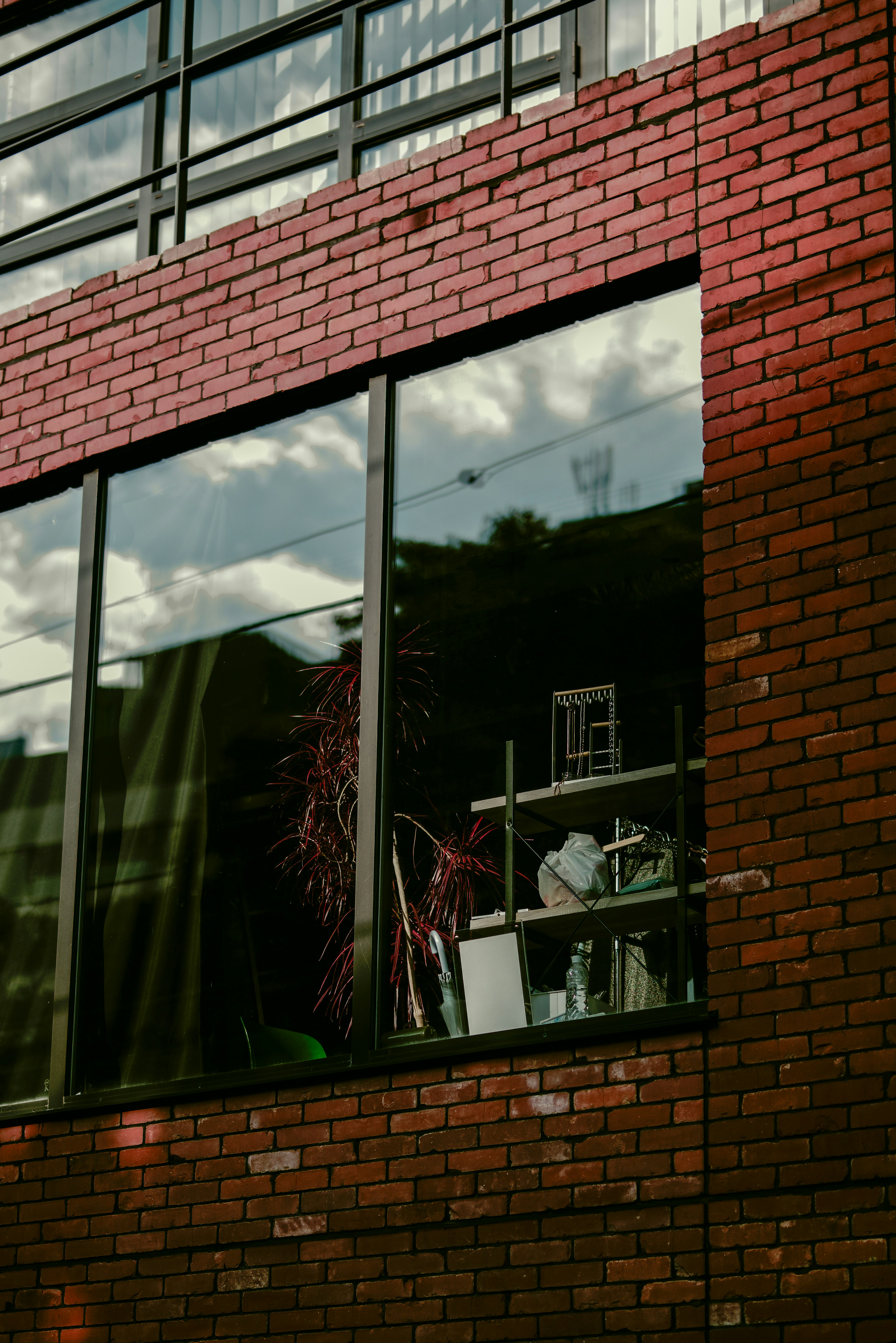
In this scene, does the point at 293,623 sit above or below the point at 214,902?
above

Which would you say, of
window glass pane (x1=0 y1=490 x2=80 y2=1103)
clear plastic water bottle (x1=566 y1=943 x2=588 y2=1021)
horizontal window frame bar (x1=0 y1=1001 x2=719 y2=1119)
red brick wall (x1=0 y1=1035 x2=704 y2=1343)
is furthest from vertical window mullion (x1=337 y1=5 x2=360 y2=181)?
red brick wall (x1=0 y1=1035 x2=704 y2=1343)

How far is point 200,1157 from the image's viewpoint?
18.5 ft

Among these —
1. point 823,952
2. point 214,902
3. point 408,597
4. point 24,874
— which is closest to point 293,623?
point 408,597

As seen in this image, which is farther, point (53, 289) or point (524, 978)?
point (53, 289)

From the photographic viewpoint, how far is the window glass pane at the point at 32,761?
637cm

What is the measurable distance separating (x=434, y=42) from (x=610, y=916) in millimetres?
3529

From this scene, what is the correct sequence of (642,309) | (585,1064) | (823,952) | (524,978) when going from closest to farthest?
1. (823,952)
2. (585,1064)
3. (524,978)
4. (642,309)

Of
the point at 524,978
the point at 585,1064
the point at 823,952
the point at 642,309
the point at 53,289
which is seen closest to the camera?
the point at 823,952

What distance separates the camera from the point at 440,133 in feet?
21.6

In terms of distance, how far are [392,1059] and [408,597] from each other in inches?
62.3

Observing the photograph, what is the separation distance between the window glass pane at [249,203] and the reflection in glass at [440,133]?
0.20 metres

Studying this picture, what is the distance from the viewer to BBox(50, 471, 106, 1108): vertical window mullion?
20.3 feet

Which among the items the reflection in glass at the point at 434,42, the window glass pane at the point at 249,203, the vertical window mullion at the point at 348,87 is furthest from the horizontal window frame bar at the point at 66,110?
the reflection in glass at the point at 434,42

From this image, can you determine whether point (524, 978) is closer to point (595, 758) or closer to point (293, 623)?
point (595, 758)
